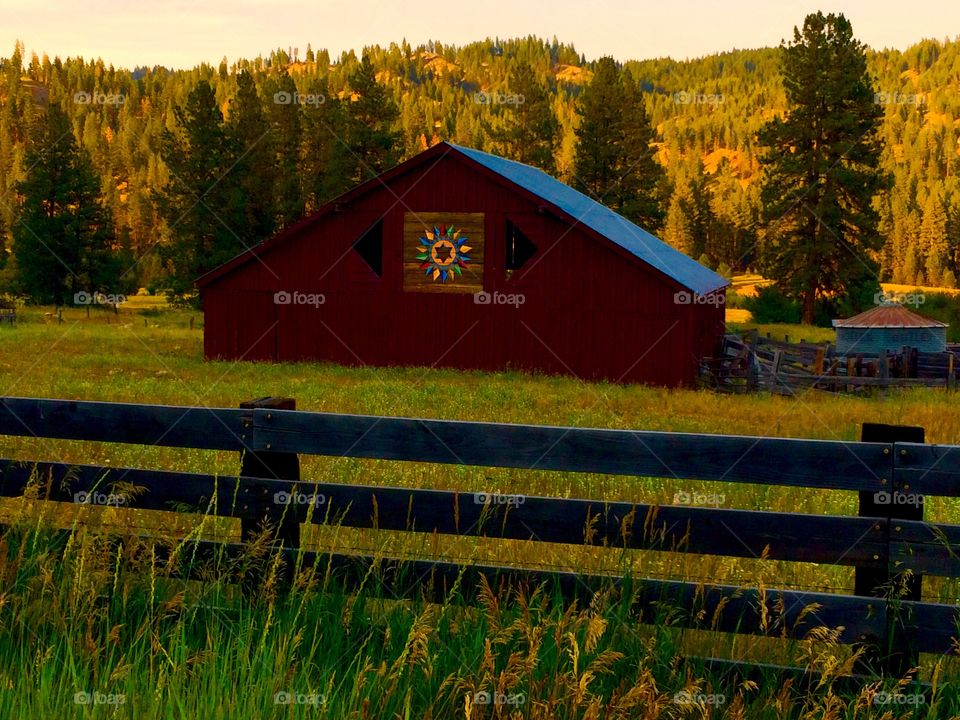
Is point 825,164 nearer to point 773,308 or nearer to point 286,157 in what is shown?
point 773,308

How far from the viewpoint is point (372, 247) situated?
3219 centimetres

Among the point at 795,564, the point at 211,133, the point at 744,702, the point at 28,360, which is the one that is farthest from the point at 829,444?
the point at 211,133

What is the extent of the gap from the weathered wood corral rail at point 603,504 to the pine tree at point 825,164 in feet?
175

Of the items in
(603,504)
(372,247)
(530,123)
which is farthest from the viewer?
(530,123)

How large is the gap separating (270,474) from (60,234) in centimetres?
6159

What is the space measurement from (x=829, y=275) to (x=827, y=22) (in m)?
14.3

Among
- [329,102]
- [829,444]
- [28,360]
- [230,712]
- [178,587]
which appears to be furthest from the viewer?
[329,102]

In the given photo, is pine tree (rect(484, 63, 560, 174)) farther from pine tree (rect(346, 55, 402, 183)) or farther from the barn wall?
the barn wall

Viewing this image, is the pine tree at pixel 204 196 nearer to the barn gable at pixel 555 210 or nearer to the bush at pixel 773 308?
the barn gable at pixel 555 210

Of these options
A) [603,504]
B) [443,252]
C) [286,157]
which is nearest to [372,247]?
[443,252]

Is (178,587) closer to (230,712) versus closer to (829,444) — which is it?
(230,712)

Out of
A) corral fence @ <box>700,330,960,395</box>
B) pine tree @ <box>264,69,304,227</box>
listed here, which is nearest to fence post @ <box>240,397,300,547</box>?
corral fence @ <box>700,330,960,395</box>

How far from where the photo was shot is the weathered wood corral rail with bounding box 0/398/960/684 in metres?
4.81

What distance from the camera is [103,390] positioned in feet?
72.1
